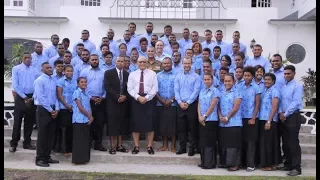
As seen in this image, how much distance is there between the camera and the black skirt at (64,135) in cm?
876

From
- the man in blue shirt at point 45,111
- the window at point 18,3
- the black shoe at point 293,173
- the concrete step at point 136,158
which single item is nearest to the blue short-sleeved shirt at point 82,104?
the man in blue shirt at point 45,111

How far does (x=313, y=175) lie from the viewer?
816cm

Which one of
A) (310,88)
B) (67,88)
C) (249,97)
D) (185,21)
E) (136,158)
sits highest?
(185,21)

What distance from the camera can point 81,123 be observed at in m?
8.53

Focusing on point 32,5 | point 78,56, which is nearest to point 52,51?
point 78,56

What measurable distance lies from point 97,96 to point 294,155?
3885 mm

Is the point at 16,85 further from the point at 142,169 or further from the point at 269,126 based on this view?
the point at 269,126

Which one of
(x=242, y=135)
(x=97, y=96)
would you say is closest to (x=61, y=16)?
(x=97, y=96)

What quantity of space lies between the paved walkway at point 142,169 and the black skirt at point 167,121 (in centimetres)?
69

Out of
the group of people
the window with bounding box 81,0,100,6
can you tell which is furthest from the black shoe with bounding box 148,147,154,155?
the window with bounding box 81,0,100,6

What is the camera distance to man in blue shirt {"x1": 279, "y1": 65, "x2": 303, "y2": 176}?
8.05m

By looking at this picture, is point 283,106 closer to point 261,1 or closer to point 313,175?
point 313,175

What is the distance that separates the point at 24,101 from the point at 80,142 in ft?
4.77

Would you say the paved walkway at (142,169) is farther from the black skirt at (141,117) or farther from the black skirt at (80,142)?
the black skirt at (141,117)
